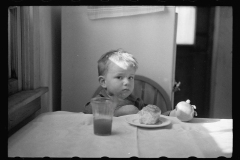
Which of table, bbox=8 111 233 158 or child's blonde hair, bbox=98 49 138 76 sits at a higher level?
child's blonde hair, bbox=98 49 138 76

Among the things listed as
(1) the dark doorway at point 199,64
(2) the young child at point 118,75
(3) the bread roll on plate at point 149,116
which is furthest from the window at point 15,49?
(1) the dark doorway at point 199,64

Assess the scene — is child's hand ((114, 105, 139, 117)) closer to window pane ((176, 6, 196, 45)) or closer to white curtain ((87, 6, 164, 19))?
white curtain ((87, 6, 164, 19))

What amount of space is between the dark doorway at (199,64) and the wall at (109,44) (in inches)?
47.2

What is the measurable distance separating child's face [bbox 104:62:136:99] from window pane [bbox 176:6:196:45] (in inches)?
66.8

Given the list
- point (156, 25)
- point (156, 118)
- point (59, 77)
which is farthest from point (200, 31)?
point (156, 118)

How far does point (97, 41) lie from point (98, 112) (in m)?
0.95

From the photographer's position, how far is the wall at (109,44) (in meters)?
1.70

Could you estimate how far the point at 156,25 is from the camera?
1698 mm

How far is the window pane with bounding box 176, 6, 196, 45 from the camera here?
9.24 ft

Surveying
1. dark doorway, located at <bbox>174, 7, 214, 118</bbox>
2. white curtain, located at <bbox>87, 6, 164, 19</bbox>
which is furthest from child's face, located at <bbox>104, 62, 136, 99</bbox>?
dark doorway, located at <bbox>174, 7, 214, 118</bbox>

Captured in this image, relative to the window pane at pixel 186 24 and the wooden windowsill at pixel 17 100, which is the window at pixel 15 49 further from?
the window pane at pixel 186 24

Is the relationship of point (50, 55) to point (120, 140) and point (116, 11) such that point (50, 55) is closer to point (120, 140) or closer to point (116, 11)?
point (116, 11)

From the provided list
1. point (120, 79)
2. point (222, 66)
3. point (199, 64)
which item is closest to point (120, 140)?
point (120, 79)

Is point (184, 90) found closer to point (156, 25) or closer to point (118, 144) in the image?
point (156, 25)
